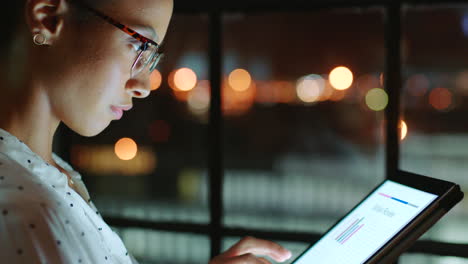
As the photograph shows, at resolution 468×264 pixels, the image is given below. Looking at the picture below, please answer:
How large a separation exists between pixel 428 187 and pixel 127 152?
4.55 feet

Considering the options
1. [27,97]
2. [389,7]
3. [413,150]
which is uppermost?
[389,7]

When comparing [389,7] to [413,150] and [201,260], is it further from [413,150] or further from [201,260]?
[201,260]

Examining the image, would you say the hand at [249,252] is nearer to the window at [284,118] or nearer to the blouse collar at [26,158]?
the blouse collar at [26,158]

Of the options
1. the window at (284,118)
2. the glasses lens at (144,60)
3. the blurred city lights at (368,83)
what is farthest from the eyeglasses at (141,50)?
the blurred city lights at (368,83)

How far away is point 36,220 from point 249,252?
1.74 feet

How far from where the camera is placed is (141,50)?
933mm

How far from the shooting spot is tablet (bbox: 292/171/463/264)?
856 mm

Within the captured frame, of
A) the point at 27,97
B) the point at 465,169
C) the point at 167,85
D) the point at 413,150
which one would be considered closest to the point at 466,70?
the point at 413,150

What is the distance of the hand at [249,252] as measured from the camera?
3.31ft

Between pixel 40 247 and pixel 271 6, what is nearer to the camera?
pixel 40 247

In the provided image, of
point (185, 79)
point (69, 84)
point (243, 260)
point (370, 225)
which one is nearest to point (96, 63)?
point (69, 84)

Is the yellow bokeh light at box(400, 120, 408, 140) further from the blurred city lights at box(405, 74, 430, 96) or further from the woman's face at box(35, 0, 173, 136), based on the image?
the woman's face at box(35, 0, 173, 136)

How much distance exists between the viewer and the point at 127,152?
1.99m

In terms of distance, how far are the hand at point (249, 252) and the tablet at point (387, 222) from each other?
0.06 m
